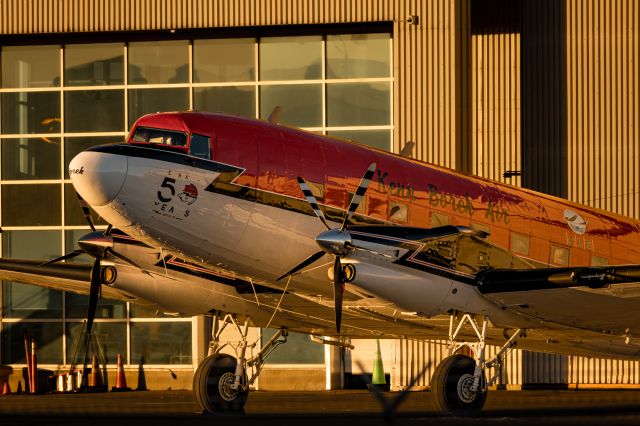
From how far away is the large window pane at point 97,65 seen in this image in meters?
40.8

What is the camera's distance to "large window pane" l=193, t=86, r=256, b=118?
3978 cm

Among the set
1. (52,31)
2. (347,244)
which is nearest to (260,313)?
(347,244)

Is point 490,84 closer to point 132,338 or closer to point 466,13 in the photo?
point 466,13

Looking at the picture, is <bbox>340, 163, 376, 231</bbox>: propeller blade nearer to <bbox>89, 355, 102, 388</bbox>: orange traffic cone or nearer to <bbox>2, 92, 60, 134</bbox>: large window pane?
<bbox>89, 355, 102, 388</bbox>: orange traffic cone

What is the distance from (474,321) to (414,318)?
4.18 ft

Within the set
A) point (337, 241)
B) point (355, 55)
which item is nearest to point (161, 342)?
point (355, 55)

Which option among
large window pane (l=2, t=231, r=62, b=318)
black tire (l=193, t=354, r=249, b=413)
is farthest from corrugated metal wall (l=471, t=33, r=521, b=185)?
black tire (l=193, t=354, r=249, b=413)

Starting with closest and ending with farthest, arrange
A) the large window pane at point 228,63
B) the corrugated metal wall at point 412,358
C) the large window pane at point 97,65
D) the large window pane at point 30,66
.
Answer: the corrugated metal wall at point 412,358 < the large window pane at point 228,63 < the large window pane at point 97,65 < the large window pane at point 30,66

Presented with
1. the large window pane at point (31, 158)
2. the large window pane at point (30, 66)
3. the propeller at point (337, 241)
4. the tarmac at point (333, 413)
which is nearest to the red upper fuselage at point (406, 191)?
the propeller at point (337, 241)

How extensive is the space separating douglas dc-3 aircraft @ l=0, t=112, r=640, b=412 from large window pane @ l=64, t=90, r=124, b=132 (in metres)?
15.0

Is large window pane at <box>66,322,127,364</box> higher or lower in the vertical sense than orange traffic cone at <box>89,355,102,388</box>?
higher

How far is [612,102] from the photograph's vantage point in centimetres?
4003

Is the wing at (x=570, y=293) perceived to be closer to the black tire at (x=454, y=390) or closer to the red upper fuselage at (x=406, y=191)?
the red upper fuselage at (x=406, y=191)

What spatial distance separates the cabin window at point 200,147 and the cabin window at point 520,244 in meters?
7.08
